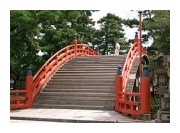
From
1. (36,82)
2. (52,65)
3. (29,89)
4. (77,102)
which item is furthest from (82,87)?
(52,65)

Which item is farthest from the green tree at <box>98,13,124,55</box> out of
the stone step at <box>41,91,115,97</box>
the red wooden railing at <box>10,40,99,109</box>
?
the stone step at <box>41,91,115,97</box>

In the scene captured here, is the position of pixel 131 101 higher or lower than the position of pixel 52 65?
lower

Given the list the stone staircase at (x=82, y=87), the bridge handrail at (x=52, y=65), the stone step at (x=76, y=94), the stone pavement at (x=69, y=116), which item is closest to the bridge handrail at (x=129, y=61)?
the stone staircase at (x=82, y=87)

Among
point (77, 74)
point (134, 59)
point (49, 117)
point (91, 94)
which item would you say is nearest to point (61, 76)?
point (77, 74)

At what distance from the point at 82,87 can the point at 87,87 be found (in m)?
0.20

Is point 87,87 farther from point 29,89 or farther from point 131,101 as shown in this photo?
point 131,101

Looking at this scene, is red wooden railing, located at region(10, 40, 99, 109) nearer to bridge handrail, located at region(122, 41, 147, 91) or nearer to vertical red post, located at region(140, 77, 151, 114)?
bridge handrail, located at region(122, 41, 147, 91)

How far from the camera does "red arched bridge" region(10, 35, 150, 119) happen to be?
10.8 m

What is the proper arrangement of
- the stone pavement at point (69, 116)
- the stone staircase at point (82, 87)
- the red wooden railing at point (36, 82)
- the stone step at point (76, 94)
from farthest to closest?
the stone step at point (76, 94) → the red wooden railing at point (36, 82) → the stone staircase at point (82, 87) → the stone pavement at point (69, 116)

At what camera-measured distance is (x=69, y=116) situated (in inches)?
400

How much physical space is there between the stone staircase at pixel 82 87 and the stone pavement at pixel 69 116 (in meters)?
0.73

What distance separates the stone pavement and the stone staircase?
729 millimetres

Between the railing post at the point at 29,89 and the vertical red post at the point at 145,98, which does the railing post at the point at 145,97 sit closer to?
the vertical red post at the point at 145,98

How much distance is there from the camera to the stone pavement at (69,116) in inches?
376
